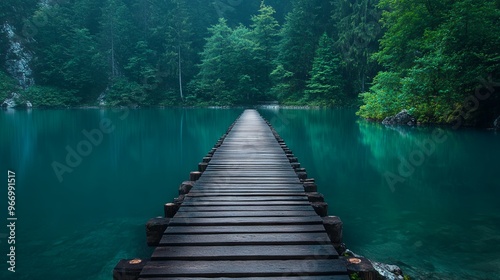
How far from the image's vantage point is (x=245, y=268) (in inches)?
115

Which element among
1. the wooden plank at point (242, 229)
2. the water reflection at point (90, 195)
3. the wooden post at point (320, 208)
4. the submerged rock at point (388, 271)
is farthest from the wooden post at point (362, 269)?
the water reflection at point (90, 195)

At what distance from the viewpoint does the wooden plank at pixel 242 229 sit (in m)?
3.64

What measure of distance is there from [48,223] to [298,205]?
514 centimetres

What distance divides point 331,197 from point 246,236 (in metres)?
5.26

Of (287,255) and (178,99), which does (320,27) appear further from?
(287,255)

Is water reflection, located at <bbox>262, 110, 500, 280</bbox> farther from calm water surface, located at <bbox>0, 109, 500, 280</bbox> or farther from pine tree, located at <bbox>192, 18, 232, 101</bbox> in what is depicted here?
pine tree, located at <bbox>192, 18, 232, 101</bbox>

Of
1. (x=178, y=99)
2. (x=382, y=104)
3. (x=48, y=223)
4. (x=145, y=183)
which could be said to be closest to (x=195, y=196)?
(x=48, y=223)

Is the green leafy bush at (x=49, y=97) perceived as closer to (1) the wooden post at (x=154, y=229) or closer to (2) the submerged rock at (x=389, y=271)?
(1) the wooden post at (x=154, y=229)

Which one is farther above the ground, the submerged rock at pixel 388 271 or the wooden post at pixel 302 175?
the wooden post at pixel 302 175

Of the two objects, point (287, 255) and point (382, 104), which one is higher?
point (382, 104)

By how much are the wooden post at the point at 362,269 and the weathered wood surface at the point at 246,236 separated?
0.06m

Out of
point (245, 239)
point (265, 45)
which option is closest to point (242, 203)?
point (245, 239)

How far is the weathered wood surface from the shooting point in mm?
2871

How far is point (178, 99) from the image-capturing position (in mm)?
48094
